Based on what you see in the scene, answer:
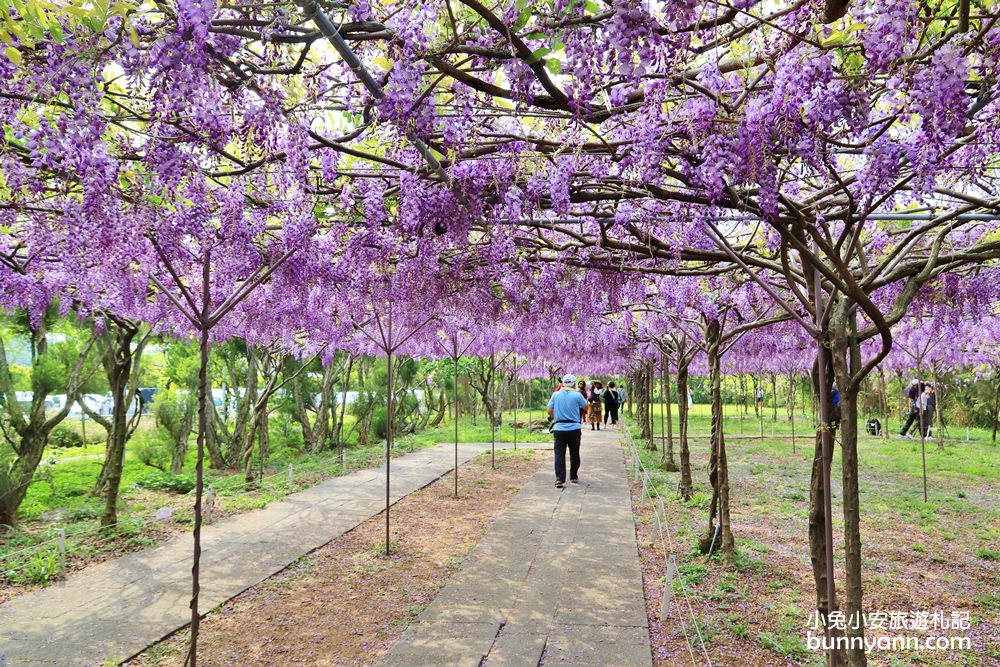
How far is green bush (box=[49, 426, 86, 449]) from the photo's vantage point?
11945 millimetres

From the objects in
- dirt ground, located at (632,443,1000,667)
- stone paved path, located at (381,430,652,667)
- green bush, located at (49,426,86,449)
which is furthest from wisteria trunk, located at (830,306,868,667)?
green bush, located at (49,426,86,449)

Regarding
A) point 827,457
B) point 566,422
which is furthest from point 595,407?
point 827,457

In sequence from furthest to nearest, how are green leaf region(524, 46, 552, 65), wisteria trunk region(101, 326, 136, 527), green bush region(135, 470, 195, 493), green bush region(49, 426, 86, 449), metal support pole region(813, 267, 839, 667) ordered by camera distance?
green bush region(49, 426, 86, 449), green bush region(135, 470, 195, 493), wisteria trunk region(101, 326, 136, 527), metal support pole region(813, 267, 839, 667), green leaf region(524, 46, 552, 65)

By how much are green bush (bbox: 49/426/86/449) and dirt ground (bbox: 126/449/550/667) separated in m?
8.56

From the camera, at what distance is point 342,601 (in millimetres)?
4457

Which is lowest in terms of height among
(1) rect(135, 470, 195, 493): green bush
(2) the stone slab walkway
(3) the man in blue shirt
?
(2) the stone slab walkway

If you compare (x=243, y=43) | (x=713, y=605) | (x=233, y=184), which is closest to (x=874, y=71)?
(x=243, y=43)

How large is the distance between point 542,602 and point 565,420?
4.70 metres

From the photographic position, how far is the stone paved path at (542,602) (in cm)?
346

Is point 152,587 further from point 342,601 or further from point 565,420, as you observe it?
point 565,420

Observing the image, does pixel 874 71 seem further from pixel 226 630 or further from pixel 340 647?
pixel 226 630

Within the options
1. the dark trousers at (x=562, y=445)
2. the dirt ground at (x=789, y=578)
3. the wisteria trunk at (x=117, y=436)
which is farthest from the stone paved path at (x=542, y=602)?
the wisteria trunk at (x=117, y=436)

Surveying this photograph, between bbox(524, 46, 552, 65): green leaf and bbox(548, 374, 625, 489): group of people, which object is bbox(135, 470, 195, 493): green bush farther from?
bbox(524, 46, 552, 65): green leaf

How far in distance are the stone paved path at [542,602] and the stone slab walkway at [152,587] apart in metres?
1.55
